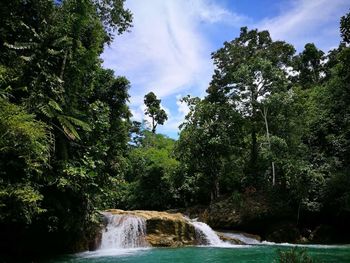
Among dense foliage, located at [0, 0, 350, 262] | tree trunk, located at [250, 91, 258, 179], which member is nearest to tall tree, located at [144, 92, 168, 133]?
dense foliage, located at [0, 0, 350, 262]

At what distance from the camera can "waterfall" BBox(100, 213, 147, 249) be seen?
716 inches

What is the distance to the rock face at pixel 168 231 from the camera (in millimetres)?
18531

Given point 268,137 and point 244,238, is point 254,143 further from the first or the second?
point 244,238

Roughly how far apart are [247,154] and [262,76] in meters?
6.29

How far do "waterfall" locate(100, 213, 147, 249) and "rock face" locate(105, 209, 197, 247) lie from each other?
363 millimetres

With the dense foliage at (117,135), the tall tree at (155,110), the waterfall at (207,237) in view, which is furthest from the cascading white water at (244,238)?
the tall tree at (155,110)

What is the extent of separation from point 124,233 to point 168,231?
2423 mm

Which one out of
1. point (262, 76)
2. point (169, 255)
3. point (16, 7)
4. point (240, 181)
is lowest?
point (169, 255)

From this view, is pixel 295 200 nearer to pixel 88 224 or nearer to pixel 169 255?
pixel 169 255

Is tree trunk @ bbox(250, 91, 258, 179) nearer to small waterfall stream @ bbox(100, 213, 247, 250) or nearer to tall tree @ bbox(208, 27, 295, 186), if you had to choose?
tall tree @ bbox(208, 27, 295, 186)

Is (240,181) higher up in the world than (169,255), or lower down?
higher up

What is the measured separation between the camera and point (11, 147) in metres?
9.22

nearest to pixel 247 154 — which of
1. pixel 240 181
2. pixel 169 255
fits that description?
pixel 240 181

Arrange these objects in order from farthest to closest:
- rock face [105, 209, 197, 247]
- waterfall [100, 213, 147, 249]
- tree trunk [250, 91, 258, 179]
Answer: tree trunk [250, 91, 258, 179] < rock face [105, 209, 197, 247] < waterfall [100, 213, 147, 249]
